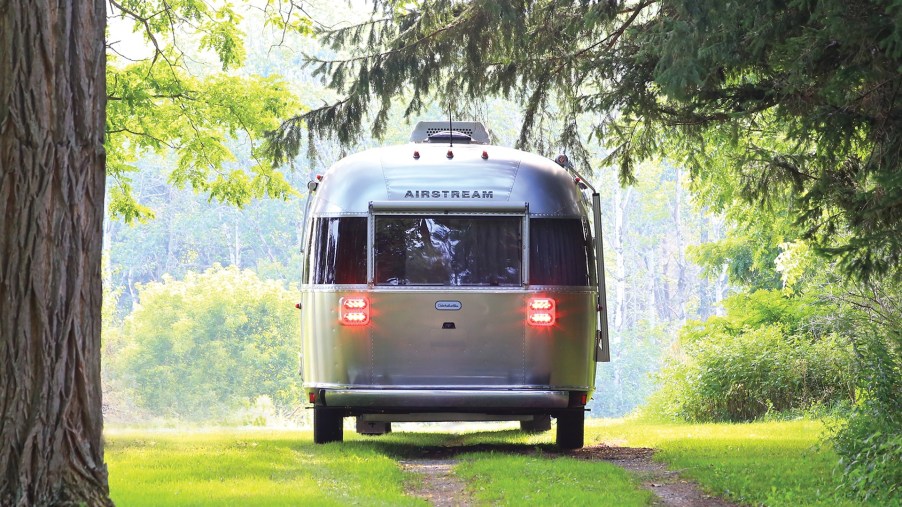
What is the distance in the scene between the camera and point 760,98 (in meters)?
11.6

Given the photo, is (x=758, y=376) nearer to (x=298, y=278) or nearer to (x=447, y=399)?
(x=447, y=399)

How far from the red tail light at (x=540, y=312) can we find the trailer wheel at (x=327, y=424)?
2.34 meters

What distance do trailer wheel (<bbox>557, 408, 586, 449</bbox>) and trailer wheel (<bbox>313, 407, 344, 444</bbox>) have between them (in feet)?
7.33

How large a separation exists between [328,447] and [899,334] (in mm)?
5558

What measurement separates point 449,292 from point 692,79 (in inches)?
133

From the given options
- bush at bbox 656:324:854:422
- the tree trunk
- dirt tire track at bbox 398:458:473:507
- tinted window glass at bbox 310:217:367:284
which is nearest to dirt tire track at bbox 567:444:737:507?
dirt tire track at bbox 398:458:473:507

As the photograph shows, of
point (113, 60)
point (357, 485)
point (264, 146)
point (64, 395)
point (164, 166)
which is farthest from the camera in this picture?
point (164, 166)

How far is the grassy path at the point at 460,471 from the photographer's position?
27.3 ft

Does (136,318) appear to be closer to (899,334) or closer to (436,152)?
(436,152)

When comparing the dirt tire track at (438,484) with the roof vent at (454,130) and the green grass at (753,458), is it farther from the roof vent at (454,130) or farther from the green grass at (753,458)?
the roof vent at (454,130)

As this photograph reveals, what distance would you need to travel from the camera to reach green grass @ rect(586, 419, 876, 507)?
28.4 ft

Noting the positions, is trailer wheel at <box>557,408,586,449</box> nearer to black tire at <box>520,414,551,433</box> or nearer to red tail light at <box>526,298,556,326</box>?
black tire at <box>520,414,551,433</box>

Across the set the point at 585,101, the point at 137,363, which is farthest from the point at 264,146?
the point at 137,363

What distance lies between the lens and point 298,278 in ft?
204
